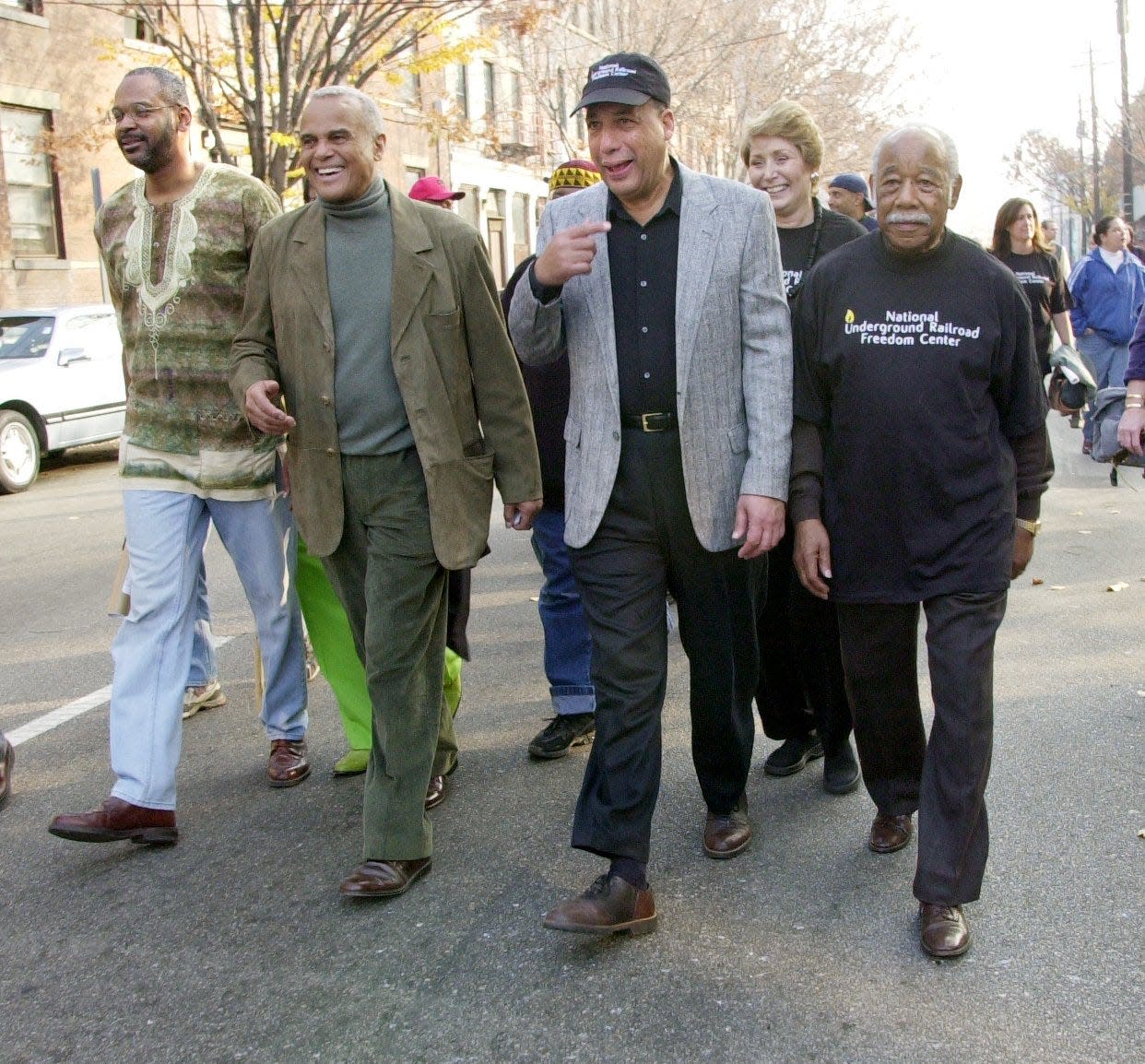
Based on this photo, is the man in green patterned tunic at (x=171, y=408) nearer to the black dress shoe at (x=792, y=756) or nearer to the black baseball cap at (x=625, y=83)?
the black baseball cap at (x=625, y=83)

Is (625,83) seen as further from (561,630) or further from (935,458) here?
(561,630)

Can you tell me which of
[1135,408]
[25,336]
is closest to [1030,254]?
[1135,408]

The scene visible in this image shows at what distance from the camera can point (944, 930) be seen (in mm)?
3439

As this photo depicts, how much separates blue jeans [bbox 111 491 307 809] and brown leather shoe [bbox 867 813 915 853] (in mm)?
2048

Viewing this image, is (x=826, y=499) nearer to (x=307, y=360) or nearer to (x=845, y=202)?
(x=307, y=360)

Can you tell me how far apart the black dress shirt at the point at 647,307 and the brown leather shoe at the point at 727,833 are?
1252mm

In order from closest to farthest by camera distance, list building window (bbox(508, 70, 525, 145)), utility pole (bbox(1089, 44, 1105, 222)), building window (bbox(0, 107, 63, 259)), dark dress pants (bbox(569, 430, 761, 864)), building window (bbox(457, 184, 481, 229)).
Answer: dark dress pants (bbox(569, 430, 761, 864)) → building window (bbox(0, 107, 63, 259)) → building window (bbox(508, 70, 525, 145)) → building window (bbox(457, 184, 481, 229)) → utility pole (bbox(1089, 44, 1105, 222))

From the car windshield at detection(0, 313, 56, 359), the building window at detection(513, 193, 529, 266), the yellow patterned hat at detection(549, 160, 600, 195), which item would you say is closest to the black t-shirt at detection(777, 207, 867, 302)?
the yellow patterned hat at detection(549, 160, 600, 195)

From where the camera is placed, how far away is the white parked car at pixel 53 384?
536 inches

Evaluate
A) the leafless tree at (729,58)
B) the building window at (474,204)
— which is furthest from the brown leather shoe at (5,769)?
the building window at (474,204)

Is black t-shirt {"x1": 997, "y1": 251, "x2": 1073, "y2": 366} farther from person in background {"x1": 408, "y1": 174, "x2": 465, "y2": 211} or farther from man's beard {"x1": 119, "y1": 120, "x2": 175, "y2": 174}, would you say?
man's beard {"x1": 119, "y1": 120, "x2": 175, "y2": 174}

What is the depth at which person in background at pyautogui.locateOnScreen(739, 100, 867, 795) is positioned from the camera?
14.9 feet

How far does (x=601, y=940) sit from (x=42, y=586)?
6.25m

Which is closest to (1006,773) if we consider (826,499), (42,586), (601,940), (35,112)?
(826,499)
